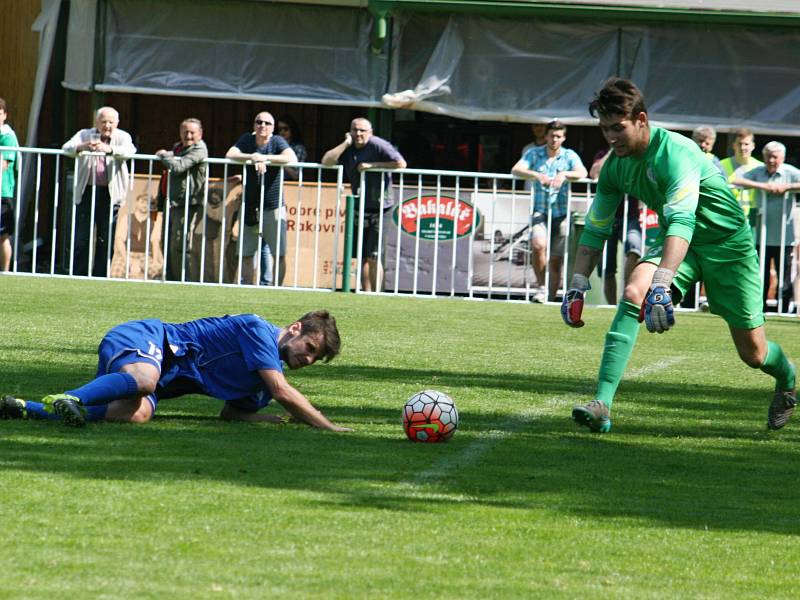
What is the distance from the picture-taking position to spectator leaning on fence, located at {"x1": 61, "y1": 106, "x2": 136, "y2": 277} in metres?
17.6

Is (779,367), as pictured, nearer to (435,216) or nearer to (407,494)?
(407,494)

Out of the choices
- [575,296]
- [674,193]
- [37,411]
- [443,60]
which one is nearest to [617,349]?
[575,296]

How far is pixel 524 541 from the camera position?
204 inches

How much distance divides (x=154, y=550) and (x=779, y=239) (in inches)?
526

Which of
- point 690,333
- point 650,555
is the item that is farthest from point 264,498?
point 690,333

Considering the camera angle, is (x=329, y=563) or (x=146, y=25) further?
(x=146, y=25)

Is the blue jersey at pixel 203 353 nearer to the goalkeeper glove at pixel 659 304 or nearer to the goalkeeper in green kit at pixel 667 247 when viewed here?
the goalkeeper in green kit at pixel 667 247

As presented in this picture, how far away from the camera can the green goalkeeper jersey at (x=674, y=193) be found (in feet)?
25.2

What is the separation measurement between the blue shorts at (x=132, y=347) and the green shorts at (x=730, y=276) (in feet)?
Answer: 8.63

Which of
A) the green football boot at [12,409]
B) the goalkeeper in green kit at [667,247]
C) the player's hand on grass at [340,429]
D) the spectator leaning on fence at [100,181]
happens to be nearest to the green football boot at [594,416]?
the goalkeeper in green kit at [667,247]

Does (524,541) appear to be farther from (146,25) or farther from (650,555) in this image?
(146,25)

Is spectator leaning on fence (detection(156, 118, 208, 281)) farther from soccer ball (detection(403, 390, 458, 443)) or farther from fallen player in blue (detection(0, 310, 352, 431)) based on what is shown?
soccer ball (detection(403, 390, 458, 443))

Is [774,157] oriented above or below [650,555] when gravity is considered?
above

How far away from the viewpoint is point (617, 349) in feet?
26.4
